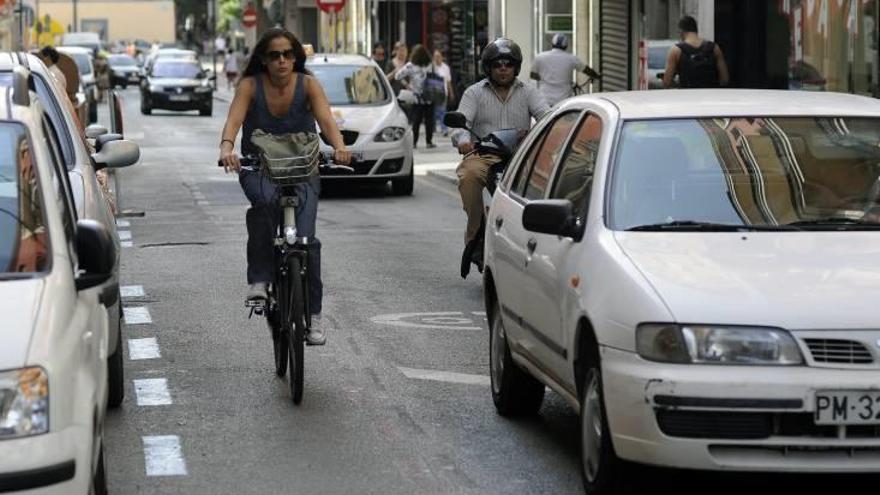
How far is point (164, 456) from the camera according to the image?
816 centimetres

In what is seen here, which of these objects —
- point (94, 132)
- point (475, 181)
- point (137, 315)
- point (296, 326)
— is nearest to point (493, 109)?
point (475, 181)

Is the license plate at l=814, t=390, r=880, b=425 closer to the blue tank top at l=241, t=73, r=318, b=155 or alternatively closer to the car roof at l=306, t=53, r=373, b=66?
the blue tank top at l=241, t=73, r=318, b=155

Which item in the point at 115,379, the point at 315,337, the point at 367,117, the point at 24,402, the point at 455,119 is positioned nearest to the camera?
the point at 24,402

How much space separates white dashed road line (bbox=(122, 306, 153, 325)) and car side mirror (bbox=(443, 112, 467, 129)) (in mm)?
2229

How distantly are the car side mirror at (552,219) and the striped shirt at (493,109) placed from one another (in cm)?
605

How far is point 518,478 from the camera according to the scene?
7.67 m

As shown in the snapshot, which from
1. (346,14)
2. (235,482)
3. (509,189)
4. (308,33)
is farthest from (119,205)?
(308,33)

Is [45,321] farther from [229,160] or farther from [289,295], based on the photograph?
[229,160]

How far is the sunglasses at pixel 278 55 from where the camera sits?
393 inches

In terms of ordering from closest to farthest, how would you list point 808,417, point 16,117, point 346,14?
point 808,417, point 16,117, point 346,14

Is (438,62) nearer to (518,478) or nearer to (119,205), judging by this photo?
(119,205)

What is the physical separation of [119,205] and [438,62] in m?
14.1

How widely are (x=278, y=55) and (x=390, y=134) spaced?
1316cm

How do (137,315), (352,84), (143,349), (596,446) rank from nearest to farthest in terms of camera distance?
(596,446) < (143,349) < (137,315) < (352,84)
